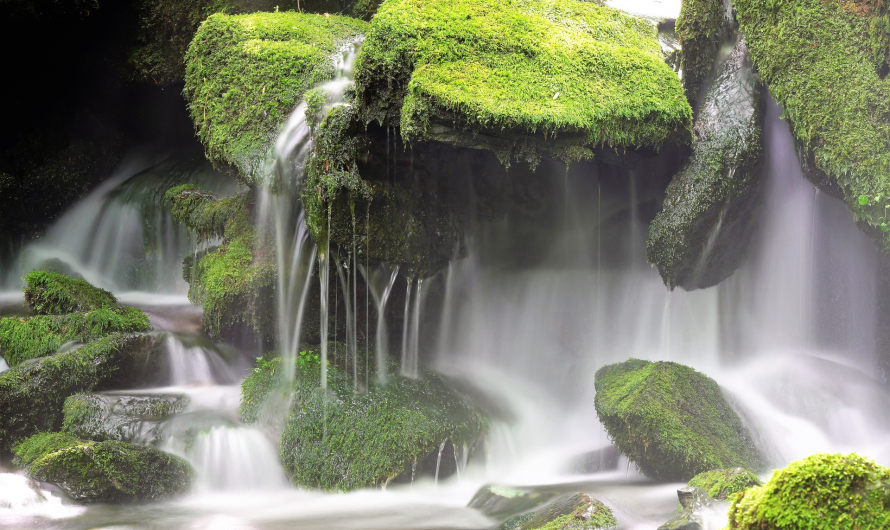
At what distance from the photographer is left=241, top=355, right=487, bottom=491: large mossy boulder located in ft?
18.3

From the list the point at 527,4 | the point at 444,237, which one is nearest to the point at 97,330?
the point at 444,237

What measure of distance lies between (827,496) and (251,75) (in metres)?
6.33

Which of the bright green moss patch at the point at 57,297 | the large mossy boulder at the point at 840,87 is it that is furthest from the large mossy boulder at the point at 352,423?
the large mossy boulder at the point at 840,87

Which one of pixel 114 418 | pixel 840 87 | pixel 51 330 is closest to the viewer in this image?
pixel 840 87

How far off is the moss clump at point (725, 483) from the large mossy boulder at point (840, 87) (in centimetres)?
243

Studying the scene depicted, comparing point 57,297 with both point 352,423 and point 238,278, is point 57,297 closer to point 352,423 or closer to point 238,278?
point 238,278

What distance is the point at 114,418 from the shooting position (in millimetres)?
5789

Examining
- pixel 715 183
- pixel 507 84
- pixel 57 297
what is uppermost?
pixel 507 84

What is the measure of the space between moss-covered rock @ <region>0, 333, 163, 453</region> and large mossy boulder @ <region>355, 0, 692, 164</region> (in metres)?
3.49

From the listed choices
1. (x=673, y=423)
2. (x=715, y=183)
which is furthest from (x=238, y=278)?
(x=715, y=183)

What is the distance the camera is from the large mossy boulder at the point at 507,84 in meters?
5.23

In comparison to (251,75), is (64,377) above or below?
below

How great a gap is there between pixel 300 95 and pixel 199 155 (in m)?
4.82

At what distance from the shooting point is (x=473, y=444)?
6098 millimetres
